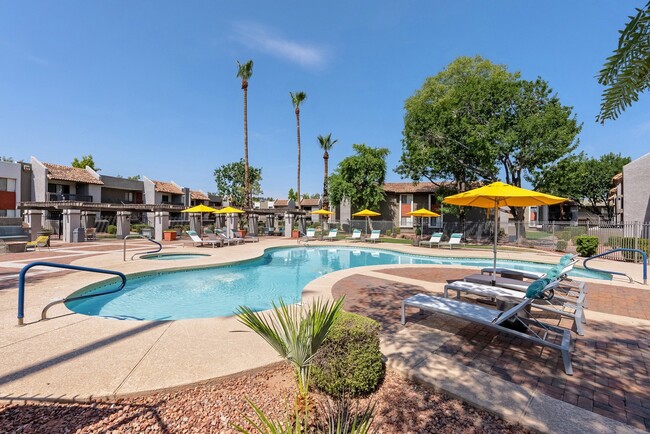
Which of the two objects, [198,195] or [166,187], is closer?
[166,187]

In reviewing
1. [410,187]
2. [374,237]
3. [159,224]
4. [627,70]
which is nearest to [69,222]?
[159,224]

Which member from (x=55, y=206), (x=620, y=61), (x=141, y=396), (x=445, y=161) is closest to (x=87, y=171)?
(x=55, y=206)

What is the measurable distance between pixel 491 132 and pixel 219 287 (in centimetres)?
1994

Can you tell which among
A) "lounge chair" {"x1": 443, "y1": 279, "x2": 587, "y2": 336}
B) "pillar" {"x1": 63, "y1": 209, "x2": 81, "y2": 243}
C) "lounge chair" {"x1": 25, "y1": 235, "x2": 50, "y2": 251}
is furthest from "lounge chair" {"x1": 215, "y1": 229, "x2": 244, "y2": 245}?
"lounge chair" {"x1": 443, "y1": 279, "x2": 587, "y2": 336}

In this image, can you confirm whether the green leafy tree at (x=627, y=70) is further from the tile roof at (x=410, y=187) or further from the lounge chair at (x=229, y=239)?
the tile roof at (x=410, y=187)

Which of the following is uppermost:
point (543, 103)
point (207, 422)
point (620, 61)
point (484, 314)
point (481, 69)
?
point (481, 69)

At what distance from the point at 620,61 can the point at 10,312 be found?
8519 mm

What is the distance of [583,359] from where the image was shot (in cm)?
392

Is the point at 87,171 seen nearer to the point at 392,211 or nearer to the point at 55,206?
the point at 55,206

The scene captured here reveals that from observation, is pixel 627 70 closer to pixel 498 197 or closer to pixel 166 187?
pixel 498 197

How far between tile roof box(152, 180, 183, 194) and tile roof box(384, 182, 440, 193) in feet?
107

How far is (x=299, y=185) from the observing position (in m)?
36.3

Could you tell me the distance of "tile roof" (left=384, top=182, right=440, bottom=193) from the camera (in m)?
31.8

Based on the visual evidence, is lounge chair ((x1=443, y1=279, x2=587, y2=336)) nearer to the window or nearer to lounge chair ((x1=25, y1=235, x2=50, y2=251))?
lounge chair ((x1=25, y1=235, x2=50, y2=251))
